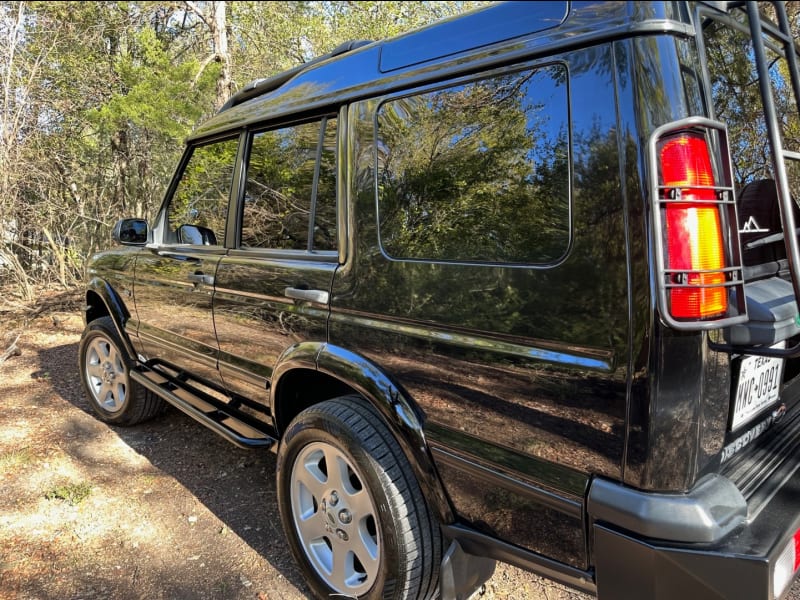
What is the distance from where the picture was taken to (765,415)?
5.65ft

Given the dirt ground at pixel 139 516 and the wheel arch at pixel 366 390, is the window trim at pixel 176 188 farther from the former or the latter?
the dirt ground at pixel 139 516

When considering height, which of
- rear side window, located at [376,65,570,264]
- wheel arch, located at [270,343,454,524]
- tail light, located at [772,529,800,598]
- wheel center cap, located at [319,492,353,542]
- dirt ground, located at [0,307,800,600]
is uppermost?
rear side window, located at [376,65,570,264]

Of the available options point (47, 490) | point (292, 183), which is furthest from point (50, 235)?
point (292, 183)

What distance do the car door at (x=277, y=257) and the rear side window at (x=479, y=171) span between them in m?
0.41

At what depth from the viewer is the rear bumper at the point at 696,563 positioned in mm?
1308

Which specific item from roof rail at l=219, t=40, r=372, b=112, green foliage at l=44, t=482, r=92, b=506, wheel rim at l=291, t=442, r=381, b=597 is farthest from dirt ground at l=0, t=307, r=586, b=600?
roof rail at l=219, t=40, r=372, b=112

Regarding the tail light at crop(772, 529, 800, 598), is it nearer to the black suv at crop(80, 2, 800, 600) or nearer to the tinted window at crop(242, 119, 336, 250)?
→ the black suv at crop(80, 2, 800, 600)

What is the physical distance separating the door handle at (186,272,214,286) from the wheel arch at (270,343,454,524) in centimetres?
77

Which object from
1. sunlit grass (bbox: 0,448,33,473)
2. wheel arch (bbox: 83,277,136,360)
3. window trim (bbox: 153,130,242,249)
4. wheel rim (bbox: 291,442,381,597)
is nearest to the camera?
wheel rim (bbox: 291,442,381,597)

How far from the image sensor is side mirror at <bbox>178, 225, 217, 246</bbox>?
124 inches

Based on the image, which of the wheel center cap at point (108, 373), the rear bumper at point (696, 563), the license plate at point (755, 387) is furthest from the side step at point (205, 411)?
the license plate at point (755, 387)

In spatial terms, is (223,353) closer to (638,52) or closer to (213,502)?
(213,502)

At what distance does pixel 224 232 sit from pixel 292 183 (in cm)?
60

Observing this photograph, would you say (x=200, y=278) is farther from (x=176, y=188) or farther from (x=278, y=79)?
(x=278, y=79)
